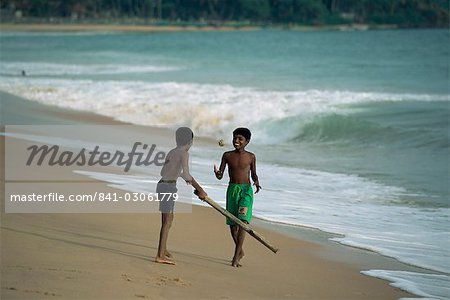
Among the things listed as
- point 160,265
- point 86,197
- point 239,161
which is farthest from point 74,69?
point 160,265

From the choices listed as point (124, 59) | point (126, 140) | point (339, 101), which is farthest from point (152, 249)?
point (124, 59)

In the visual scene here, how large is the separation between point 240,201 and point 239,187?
10 cm

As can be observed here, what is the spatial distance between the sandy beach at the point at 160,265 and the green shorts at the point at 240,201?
38 cm

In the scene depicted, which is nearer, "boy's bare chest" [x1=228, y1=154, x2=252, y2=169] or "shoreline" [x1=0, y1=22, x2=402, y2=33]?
"boy's bare chest" [x1=228, y1=154, x2=252, y2=169]

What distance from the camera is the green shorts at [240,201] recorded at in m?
6.21

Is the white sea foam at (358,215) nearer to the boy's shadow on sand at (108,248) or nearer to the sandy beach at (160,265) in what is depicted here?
the sandy beach at (160,265)

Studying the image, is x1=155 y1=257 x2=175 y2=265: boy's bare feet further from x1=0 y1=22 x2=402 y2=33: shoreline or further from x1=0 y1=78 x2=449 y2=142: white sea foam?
x1=0 y1=22 x2=402 y2=33: shoreline

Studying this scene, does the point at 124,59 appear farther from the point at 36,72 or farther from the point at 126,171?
the point at 126,171

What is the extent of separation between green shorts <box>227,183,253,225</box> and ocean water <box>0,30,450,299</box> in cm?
109

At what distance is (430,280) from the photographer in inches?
259

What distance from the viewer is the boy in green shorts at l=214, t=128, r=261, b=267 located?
6.23m

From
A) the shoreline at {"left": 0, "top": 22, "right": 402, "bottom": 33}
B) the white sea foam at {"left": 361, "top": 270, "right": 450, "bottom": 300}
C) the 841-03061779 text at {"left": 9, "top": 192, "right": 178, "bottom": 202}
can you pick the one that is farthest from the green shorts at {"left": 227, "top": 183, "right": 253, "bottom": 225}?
the shoreline at {"left": 0, "top": 22, "right": 402, "bottom": 33}

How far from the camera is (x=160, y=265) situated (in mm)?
6074

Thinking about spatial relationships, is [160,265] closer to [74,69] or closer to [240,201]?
[240,201]
